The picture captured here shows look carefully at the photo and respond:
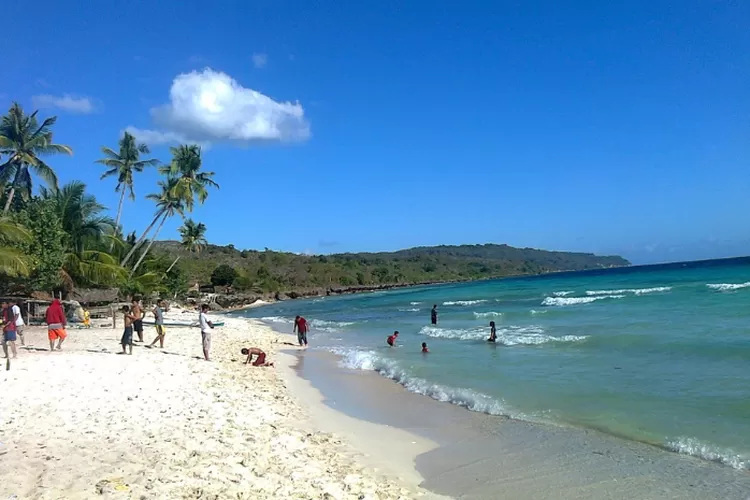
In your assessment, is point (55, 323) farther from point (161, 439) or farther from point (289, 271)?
point (289, 271)

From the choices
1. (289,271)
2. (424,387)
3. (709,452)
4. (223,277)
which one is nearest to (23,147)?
(424,387)

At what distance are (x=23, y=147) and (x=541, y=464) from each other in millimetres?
30616

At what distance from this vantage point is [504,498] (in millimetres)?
6352

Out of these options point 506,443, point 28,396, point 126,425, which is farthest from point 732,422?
point 28,396

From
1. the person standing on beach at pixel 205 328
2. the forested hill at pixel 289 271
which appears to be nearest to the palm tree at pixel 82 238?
the person standing on beach at pixel 205 328

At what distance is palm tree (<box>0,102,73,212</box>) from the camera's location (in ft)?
90.1

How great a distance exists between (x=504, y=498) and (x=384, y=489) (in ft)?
4.79

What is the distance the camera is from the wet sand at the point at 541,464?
645cm

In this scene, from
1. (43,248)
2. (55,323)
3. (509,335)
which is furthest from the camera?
(43,248)

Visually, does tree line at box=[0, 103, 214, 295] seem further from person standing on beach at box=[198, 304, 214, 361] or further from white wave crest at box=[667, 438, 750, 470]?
white wave crest at box=[667, 438, 750, 470]

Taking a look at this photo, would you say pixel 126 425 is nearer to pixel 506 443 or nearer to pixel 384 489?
pixel 384 489

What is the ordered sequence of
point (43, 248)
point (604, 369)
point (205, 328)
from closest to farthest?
point (604, 369) → point (205, 328) → point (43, 248)

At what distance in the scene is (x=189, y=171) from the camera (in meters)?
37.3

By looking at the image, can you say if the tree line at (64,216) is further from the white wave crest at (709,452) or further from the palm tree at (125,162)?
the white wave crest at (709,452)
